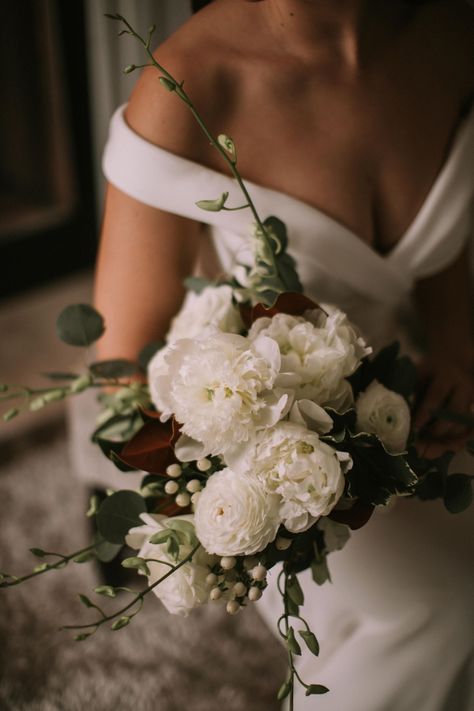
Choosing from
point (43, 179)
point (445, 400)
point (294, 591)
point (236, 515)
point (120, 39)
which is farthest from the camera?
point (43, 179)

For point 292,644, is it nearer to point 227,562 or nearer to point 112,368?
point 227,562

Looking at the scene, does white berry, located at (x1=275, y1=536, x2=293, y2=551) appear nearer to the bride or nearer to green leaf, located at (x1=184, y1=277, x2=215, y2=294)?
the bride

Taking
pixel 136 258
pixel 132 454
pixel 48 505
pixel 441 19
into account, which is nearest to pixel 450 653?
pixel 132 454

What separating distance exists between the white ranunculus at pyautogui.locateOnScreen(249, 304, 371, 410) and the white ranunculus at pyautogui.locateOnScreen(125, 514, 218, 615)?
18 cm

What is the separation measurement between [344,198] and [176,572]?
0.56 meters

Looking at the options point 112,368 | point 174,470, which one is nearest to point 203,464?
point 174,470

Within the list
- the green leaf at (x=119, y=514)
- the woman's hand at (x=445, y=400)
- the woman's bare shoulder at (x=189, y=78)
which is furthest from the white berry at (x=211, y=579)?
the woman's bare shoulder at (x=189, y=78)

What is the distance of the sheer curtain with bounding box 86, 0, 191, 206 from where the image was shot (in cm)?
86

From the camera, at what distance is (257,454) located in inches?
22.0

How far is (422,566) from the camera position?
2.65ft

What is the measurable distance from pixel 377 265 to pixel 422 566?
0.42 meters

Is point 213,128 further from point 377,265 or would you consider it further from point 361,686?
point 361,686

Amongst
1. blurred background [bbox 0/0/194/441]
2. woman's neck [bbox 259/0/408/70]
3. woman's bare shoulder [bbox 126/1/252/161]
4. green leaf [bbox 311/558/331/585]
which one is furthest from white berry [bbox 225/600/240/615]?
blurred background [bbox 0/0/194/441]

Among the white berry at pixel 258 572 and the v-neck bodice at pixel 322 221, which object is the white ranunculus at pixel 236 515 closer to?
the white berry at pixel 258 572
